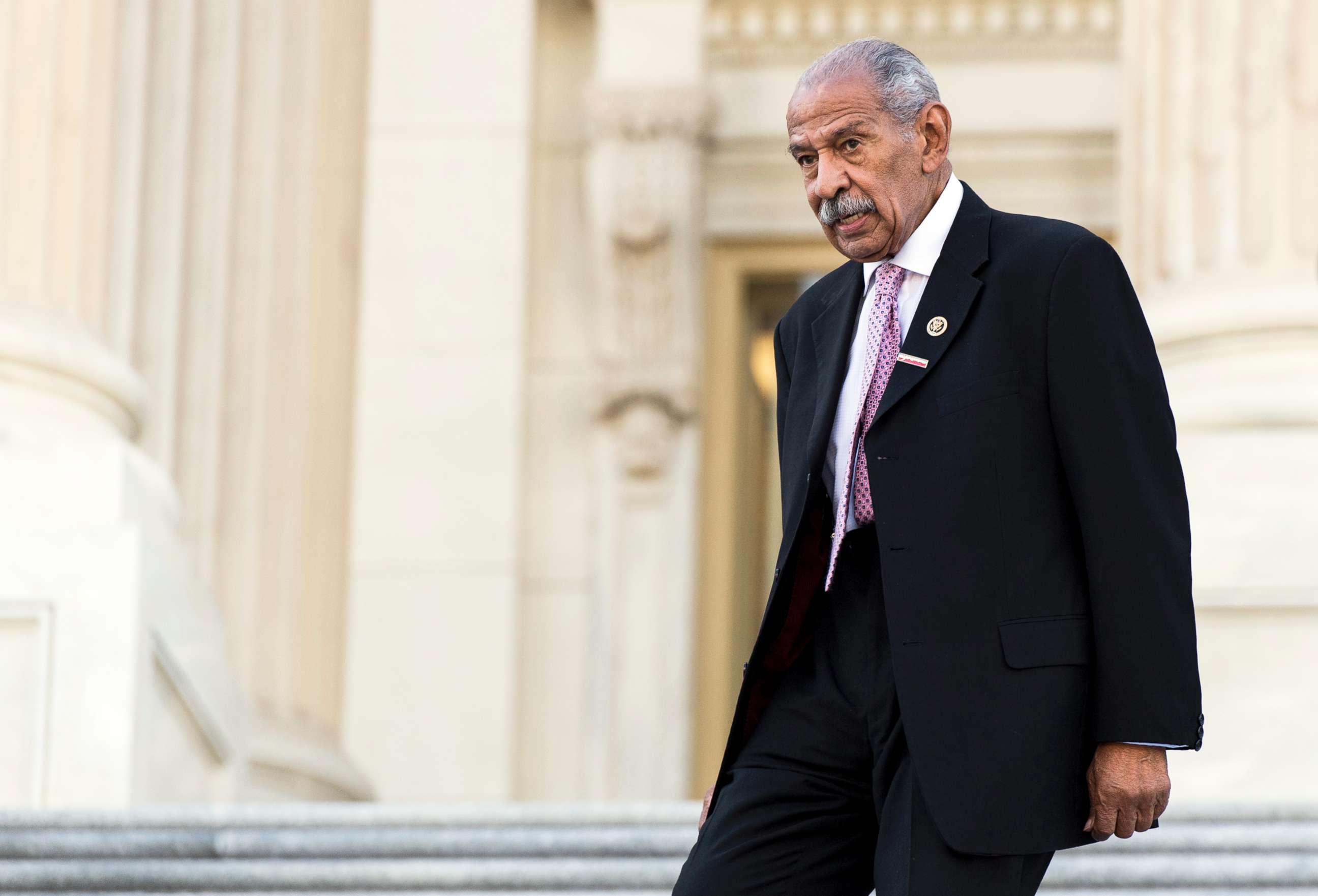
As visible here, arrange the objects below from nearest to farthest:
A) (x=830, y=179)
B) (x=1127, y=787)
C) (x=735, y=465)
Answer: (x=1127, y=787) < (x=830, y=179) < (x=735, y=465)

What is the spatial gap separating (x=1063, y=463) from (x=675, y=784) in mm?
7643

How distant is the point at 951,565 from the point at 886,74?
746mm

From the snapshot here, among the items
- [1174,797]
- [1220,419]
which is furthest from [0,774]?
[1220,419]

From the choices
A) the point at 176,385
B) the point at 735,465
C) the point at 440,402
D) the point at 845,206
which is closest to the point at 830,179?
the point at 845,206

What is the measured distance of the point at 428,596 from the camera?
10.9m

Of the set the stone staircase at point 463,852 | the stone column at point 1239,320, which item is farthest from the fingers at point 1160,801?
the stone column at point 1239,320

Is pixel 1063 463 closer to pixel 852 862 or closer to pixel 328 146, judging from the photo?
pixel 852 862

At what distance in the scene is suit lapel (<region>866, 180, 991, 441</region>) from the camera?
3252 mm

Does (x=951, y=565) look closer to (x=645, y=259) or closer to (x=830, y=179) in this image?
(x=830, y=179)

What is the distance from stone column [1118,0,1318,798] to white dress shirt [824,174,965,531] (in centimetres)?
357

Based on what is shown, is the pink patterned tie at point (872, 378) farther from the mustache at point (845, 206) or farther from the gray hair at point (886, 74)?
the gray hair at point (886, 74)

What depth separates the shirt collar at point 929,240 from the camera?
338 centimetres

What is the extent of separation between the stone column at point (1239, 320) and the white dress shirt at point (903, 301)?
11.7ft

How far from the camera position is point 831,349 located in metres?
3.51
